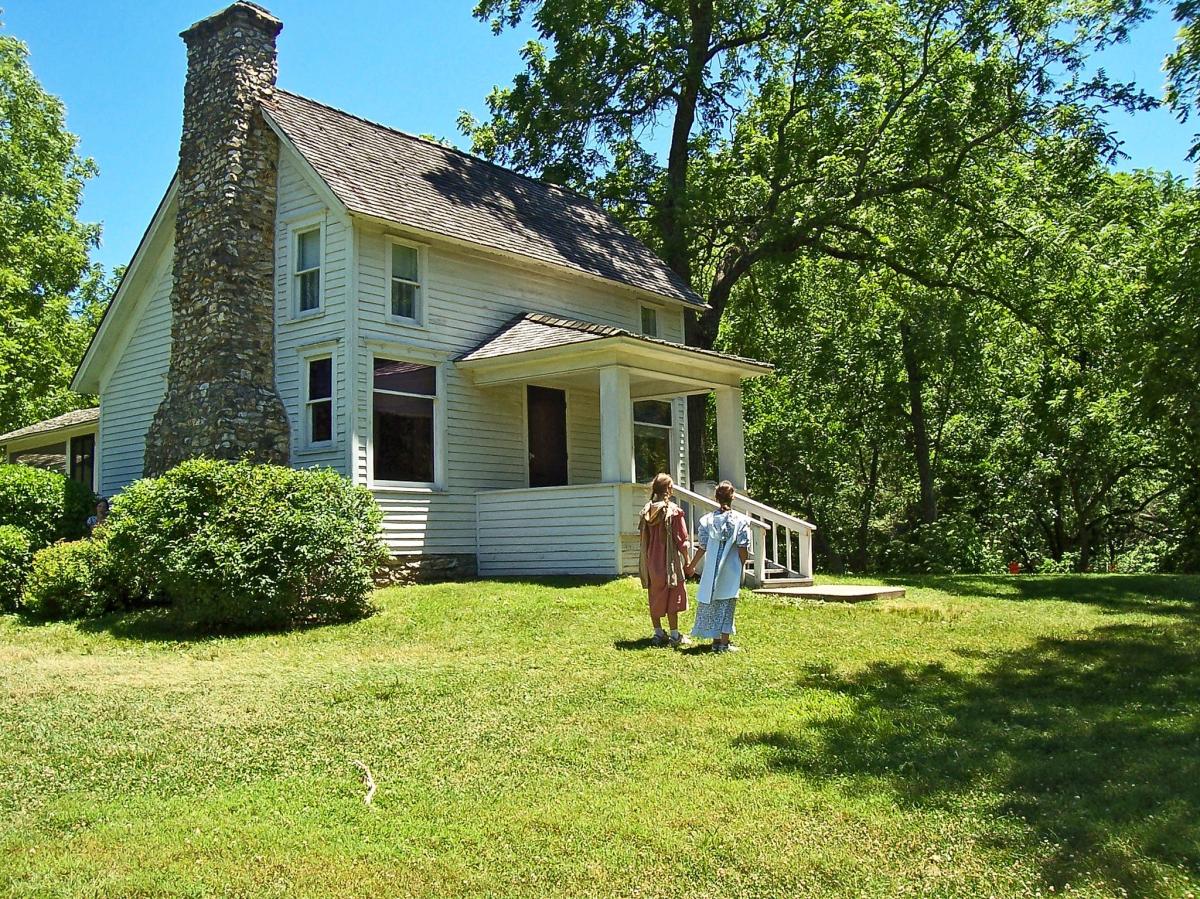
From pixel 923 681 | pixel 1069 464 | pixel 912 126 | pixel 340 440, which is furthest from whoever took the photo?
pixel 1069 464

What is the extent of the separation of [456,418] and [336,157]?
4.60 metres

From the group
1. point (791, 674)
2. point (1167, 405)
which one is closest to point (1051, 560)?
point (1167, 405)

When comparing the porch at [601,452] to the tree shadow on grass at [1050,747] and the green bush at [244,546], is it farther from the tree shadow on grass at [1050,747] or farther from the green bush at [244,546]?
the tree shadow on grass at [1050,747]

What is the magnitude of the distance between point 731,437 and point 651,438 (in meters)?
2.50

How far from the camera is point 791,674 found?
9039 mm

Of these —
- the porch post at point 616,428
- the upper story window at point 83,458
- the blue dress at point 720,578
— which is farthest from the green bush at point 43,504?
the blue dress at point 720,578

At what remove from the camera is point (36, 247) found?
31.4m

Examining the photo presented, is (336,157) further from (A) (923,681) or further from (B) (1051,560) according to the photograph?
(B) (1051,560)

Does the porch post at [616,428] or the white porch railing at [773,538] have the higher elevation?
the porch post at [616,428]

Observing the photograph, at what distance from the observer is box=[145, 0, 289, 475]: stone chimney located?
53.8 feet

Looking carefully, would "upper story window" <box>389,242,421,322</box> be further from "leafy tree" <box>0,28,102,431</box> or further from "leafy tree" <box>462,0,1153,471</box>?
"leafy tree" <box>0,28,102,431</box>

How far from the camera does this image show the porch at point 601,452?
15.7 metres

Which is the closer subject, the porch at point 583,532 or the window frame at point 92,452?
the porch at point 583,532

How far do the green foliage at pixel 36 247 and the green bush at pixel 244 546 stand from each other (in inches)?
737
